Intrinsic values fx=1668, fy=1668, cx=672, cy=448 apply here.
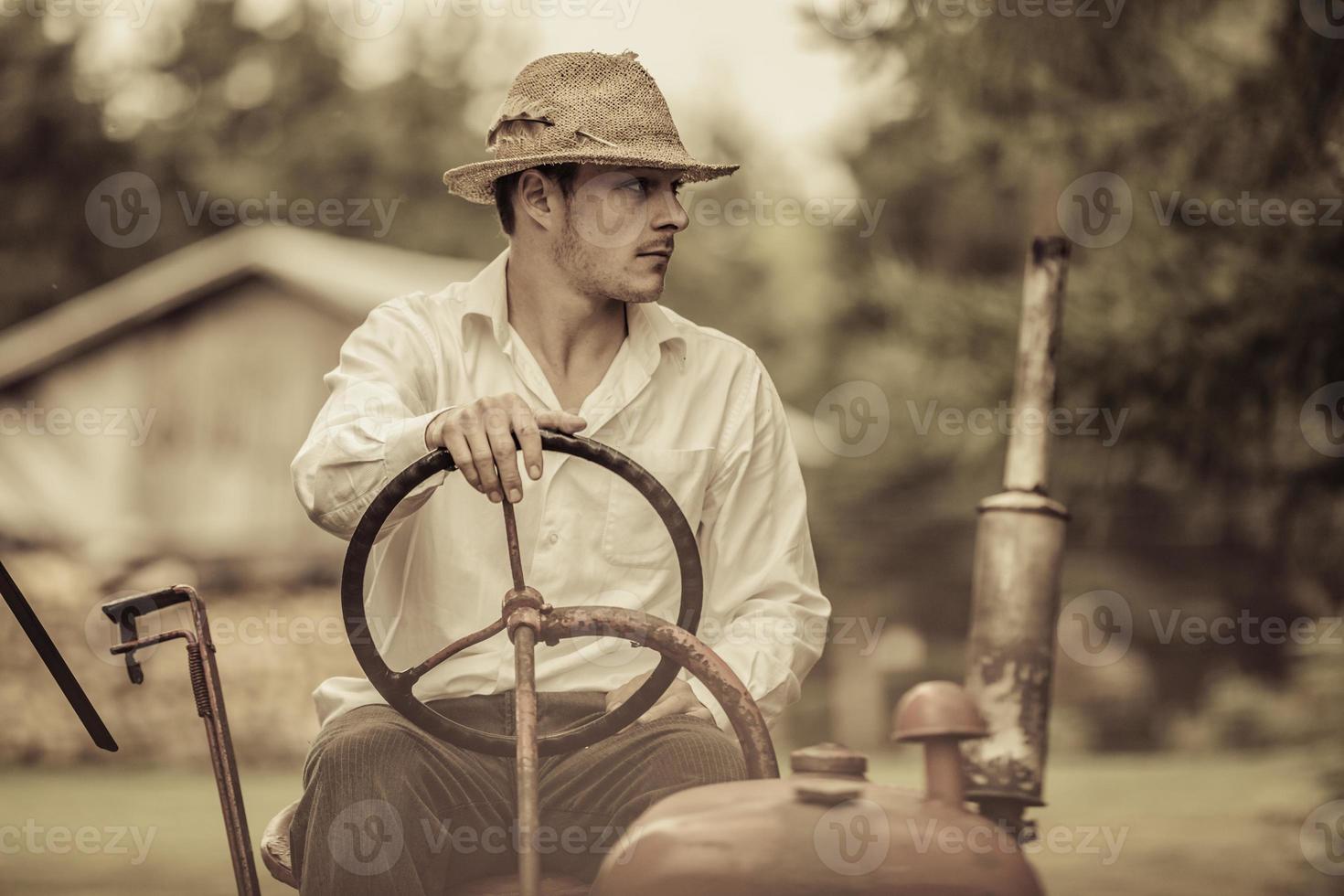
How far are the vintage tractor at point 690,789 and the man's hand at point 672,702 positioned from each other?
0.56 ft

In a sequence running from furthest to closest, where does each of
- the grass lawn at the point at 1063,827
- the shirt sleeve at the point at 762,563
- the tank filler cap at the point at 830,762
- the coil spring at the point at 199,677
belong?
the grass lawn at the point at 1063,827, the shirt sleeve at the point at 762,563, the coil spring at the point at 199,677, the tank filler cap at the point at 830,762

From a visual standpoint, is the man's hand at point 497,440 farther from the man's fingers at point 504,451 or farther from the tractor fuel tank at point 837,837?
the tractor fuel tank at point 837,837

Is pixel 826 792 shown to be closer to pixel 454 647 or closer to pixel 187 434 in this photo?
pixel 454 647

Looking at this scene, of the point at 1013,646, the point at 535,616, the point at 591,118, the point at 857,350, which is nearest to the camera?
the point at 535,616

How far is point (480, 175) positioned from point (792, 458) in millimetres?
696

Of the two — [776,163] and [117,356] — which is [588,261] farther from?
[776,163]

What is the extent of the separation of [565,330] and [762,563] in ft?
1.63

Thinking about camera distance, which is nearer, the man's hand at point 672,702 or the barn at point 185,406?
the man's hand at point 672,702

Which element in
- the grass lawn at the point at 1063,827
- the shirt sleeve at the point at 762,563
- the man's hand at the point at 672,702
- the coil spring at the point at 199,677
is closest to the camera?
the coil spring at the point at 199,677

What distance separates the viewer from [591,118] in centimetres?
256

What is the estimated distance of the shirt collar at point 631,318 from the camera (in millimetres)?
2668

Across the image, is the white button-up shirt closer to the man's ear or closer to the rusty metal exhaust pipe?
the man's ear

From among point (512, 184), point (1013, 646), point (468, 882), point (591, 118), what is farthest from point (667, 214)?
point (468, 882)

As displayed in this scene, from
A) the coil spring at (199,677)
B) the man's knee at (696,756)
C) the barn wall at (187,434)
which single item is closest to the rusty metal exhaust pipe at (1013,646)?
the man's knee at (696,756)
